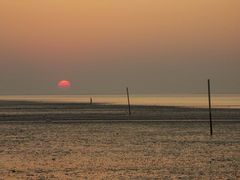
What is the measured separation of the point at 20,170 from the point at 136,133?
15941mm

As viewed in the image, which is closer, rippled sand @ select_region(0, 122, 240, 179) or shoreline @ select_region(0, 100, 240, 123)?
rippled sand @ select_region(0, 122, 240, 179)

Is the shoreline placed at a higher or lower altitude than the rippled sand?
higher

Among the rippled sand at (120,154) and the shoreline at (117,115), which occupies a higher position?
the shoreline at (117,115)

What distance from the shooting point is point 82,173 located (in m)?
19.4

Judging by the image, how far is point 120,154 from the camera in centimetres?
2459

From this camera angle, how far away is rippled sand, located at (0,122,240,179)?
63.6ft

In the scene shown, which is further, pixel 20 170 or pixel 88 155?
pixel 88 155

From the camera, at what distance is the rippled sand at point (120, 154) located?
1939 cm

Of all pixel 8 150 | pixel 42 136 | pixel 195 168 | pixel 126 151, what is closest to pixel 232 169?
pixel 195 168

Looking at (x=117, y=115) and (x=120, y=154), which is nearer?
(x=120, y=154)

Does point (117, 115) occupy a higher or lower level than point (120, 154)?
higher

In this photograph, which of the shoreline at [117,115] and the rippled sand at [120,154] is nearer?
the rippled sand at [120,154]

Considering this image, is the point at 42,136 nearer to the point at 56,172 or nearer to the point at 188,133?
the point at 188,133

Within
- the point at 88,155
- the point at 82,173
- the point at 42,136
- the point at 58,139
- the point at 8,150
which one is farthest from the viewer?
the point at 42,136
